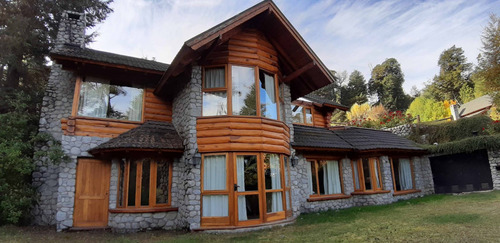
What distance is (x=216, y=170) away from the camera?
805cm

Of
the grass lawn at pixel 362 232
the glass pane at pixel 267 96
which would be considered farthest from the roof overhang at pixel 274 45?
the grass lawn at pixel 362 232

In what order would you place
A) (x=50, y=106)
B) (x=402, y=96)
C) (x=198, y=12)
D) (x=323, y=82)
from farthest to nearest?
(x=402, y=96), (x=198, y=12), (x=323, y=82), (x=50, y=106)

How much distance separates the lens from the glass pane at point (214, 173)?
7966 mm

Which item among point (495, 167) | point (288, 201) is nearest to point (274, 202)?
point (288, 201)

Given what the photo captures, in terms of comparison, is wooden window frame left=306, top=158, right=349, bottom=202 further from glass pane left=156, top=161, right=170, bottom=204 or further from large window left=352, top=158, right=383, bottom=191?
glass pane left=156, top=161, right=170, bottom=204

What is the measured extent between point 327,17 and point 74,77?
11.4 metres

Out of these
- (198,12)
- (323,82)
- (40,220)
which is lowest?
(40,220)

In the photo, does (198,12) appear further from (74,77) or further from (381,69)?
(381,69)

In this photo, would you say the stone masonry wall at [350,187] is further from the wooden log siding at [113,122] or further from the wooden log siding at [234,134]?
the wooden log siding at [113,122]

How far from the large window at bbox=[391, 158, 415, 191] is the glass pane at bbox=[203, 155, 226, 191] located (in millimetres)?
9643

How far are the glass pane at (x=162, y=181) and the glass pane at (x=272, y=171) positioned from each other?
333 cm

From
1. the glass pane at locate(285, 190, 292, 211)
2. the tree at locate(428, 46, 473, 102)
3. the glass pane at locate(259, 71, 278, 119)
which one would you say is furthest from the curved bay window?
the tree at locate(428, 46, 473, 102)

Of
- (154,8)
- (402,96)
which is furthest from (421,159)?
(402,96)

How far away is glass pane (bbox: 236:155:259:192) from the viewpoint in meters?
7.96
